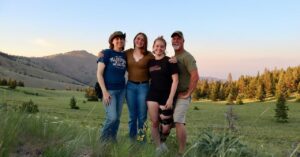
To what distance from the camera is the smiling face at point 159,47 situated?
7.34 meters

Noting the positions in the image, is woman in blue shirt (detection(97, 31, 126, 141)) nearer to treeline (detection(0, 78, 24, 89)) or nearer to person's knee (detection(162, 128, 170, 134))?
person's knee (detection(162, 128, 170, 134))

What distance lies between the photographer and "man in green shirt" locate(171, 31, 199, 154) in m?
7.29

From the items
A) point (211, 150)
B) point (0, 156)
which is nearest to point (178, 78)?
point (211, 150)

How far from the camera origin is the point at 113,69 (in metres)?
7.65

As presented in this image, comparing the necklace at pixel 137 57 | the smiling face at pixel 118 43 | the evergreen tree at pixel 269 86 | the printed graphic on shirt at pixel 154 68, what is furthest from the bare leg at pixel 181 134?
the evergreen tree at pixel 269 86

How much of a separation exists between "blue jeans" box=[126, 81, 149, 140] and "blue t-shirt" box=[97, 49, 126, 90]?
0.93 feet

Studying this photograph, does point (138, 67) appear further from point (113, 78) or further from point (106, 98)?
point (106, 98)

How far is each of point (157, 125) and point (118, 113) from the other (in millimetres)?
752

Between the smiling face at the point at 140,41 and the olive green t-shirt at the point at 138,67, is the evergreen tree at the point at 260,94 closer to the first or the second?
the olive green t-shirt at the point at 138,67

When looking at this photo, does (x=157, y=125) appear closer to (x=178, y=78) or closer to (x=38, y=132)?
(x=178, y=78)

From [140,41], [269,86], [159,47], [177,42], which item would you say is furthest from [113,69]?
[269,86]

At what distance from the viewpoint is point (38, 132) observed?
543 cm

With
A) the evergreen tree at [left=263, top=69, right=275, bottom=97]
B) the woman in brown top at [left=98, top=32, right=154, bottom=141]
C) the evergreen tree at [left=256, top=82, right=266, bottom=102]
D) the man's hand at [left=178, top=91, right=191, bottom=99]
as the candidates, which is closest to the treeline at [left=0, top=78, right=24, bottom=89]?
the evergreen tree at [left=256, top=82, right=266, bottom=102]

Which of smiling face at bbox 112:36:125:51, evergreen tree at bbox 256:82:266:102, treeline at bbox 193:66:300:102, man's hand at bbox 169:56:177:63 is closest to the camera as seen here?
man's hand at bbox 169:56:177:63
